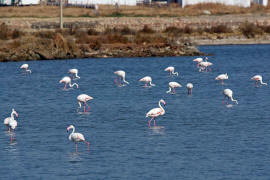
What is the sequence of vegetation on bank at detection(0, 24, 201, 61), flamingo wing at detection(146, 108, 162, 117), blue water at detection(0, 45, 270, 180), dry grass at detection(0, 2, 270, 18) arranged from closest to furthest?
blue water at detection(0, 45, 270, 180), flamingo wing at detection(146, 108, 162, 117), vegetation on bank at detection(0, 24, 201, 61), dry grass at detection(0, 2, 270, 18)

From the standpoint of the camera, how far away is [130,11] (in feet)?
370

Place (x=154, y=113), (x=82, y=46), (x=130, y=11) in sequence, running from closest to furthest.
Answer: (x=154, y=113) → (x=82, y=46) → (x=130, y=11)

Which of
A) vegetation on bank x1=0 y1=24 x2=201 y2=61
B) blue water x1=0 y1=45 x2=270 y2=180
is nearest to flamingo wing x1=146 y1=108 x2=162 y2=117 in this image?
blue water x1=0 y1=45 x2=270 y2=180

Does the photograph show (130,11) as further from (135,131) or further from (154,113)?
(135,131)

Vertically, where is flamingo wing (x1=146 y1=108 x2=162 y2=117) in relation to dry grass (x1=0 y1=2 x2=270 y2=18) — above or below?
below

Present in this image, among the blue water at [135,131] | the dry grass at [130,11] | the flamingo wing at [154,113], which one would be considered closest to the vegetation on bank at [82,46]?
the blue water at [135,131]

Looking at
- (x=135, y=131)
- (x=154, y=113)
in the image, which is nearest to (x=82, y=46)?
(x=154, y=113)

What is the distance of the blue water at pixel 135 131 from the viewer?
23.4 m

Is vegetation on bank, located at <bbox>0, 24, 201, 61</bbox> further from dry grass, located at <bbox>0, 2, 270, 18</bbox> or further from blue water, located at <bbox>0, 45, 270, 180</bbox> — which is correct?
dry grass, located at <bbox>0, 2, 270, 18</bbox>

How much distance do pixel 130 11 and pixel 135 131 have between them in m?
83.9

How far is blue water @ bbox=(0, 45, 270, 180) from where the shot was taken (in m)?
23.4

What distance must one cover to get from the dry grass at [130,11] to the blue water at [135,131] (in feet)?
173

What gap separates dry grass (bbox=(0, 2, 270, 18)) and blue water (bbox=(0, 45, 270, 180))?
2078 inches

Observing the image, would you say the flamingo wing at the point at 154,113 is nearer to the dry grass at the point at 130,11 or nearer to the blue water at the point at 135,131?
the blue water at the point at 135,131
